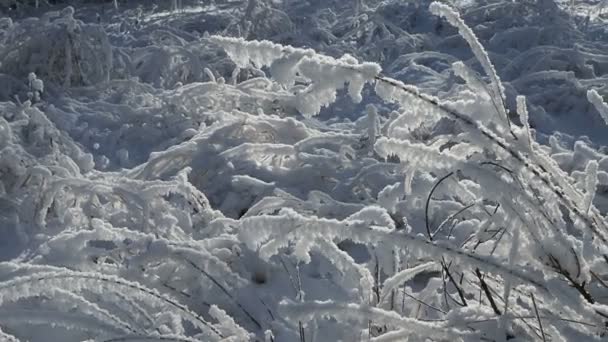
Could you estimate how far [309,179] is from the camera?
3.11m

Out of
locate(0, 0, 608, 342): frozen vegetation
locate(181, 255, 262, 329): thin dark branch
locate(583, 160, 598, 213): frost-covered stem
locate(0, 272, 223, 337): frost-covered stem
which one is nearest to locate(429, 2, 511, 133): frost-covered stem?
locate(0, 0, 608, 342): frozen vegetation

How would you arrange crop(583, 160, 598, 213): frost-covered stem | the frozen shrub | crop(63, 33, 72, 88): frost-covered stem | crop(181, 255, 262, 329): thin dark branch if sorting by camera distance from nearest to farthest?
crop(583, 160, 598, 213): frost-covered stem, crop(181, 255, 262, 329): thin dark branch, crop(63, 33, 72, 88): frost-covered stem, the frozen shrub

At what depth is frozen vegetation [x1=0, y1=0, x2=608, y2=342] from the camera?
128 centimetres

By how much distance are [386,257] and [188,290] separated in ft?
2.17

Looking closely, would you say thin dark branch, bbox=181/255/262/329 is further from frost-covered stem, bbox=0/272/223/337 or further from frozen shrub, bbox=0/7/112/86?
→ frozen shrub, bbox=0/7/112/86

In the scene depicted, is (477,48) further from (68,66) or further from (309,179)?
(68,66)

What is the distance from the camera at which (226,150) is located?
3.29m

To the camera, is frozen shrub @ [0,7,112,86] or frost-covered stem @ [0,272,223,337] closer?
frost-covered stem @ [0,272,223,337]

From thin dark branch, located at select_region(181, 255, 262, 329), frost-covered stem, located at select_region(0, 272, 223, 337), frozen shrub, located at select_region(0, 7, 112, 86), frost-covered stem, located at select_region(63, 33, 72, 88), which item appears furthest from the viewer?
frozen shrub, located at select_region(0, 7, 112, 86)

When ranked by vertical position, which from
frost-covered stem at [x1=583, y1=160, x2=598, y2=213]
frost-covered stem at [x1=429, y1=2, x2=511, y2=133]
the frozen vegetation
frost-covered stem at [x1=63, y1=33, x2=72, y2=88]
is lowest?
frost-covered stem at [x1=63, y1=33, x2=72, y2=88]

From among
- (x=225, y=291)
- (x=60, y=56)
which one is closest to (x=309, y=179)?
(x=225, y=291)

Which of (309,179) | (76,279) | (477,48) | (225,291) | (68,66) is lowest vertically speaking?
(68,66)

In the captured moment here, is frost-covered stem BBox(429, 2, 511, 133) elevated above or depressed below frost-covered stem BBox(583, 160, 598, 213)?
above

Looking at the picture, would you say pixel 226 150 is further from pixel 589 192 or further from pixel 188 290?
pixel 589 192
